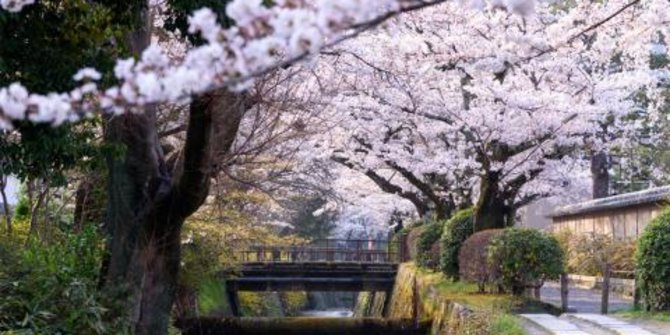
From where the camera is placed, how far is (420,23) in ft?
43.2

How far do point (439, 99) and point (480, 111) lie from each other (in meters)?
1.43

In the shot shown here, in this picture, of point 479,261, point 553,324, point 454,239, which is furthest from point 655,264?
point 454,239

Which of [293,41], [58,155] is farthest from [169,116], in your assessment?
[293,41]

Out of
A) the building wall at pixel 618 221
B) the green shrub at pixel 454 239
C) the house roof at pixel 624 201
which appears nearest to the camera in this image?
the green shrub at pixel 454 239

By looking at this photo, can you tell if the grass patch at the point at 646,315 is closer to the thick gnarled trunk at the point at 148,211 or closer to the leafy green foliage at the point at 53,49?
the thick gnarled trunk at the point at 148,211

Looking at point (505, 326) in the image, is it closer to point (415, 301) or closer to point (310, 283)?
point (415, 301)

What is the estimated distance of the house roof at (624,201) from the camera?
18.3 m

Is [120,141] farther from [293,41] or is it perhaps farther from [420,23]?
[293,41]

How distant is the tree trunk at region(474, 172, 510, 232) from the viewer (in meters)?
15.6

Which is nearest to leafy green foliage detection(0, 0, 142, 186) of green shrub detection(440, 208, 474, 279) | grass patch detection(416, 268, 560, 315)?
grass patch detection(416, 268, 560, 315)

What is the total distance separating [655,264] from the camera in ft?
34.7

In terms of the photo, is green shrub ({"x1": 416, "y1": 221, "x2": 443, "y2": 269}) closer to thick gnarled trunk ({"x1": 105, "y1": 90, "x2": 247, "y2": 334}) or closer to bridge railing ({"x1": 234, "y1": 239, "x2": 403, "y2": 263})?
bridge railing ({"x1": 234, "y1": 239, "x2": 403, "y2": 263})

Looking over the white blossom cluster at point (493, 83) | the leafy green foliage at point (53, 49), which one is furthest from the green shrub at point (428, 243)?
the leafy green foliage at point (53, 49)

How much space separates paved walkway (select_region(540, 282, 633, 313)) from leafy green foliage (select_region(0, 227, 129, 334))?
7.07 metres
